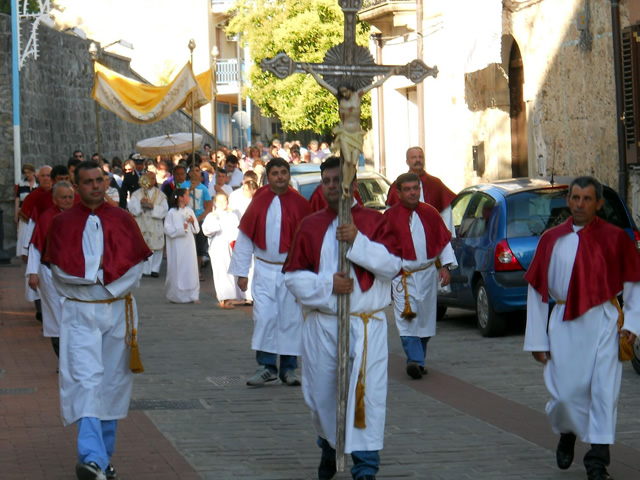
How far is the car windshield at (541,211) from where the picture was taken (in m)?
12.8

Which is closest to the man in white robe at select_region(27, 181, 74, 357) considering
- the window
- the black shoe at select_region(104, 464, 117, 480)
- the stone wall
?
the black shoe at select_region(104, 464, 117, 480)

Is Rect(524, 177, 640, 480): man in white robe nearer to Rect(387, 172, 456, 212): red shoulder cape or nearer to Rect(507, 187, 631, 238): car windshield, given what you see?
Rect(387, 172, 456, 212): red shoulder cape

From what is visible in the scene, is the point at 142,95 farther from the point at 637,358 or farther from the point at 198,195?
the point at 637,358

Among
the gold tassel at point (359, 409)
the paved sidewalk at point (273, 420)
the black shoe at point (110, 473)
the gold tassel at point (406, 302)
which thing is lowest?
the paved sidewalk at point (273, 420)

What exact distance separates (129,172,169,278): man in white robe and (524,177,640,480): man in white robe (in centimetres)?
1510

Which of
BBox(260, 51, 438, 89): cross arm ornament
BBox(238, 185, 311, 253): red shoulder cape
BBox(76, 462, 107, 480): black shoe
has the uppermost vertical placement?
BBox(260, 51, 438, 89): cross arm ornament

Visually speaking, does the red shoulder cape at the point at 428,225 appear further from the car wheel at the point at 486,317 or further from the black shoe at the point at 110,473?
the black shoe at the point at 110,473

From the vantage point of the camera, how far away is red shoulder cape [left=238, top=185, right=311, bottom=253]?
10680mm

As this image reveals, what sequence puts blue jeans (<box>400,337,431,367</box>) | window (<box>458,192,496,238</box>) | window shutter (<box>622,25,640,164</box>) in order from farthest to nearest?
window shutter (<box>622,25,640,164</box>), window (<box>458,192,496,238</box>), blue jeans (<box>400,337,431,367</box>)

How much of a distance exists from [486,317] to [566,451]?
587 cm

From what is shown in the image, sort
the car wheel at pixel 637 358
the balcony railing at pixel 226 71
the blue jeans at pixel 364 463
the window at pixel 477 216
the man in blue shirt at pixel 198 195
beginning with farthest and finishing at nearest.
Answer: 1. the balcony railing at pixel 226 71
2. the man in blue shirt at pixel 198 195
3. the window at pixel 477 216
4. the car wheel at pixel 637 358
5. the blue jeans at pixel 364 463

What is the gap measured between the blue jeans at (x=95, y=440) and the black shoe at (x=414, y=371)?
3.84 m

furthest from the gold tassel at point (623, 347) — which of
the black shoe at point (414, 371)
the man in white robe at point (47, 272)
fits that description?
the man in white robe at point (47, 272)

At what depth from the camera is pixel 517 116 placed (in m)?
22.2
